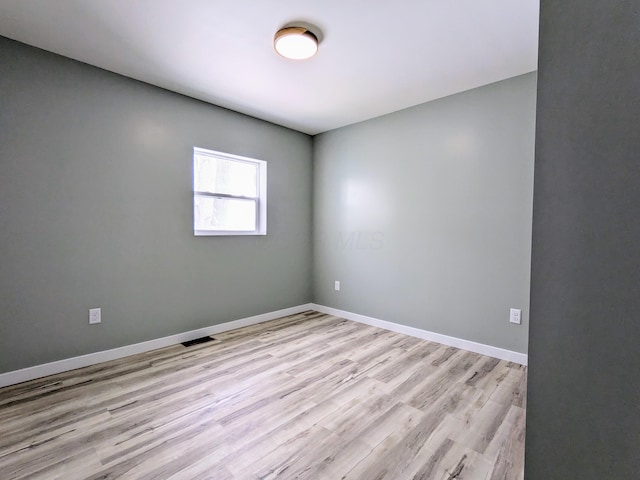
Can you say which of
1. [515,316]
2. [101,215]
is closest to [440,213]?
[515,316]

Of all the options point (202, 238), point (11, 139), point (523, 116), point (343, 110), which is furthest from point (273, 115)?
point (523, 116)

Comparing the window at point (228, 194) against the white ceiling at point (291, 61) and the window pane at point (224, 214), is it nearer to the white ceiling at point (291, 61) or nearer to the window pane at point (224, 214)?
the window pane at point (224, 214)

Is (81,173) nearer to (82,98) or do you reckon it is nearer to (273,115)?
(82,98)

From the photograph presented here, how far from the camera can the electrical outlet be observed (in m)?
2.47

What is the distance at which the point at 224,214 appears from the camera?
346cm

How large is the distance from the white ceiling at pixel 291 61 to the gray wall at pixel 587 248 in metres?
1.57

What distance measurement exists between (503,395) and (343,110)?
312cm

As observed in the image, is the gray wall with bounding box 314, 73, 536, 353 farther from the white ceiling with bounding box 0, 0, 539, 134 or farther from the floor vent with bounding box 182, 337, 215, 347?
the floor vent with bounding box 182, 337, 215, 347

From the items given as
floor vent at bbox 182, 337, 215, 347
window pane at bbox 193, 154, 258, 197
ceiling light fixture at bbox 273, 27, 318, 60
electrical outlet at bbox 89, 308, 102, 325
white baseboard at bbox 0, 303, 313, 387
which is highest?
ceiling light fixture at bbox 273, 27, 318, 60

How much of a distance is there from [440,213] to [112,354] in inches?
135

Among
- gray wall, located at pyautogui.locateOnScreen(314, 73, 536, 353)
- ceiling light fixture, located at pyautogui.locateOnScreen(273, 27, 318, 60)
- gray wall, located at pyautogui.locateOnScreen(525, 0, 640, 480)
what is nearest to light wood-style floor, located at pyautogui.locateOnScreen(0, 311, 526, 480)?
gray wall, located at pyautogui.locateOnScreen(314, 73, 536, 353)

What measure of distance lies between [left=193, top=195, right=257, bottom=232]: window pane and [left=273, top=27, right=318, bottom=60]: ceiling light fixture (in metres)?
1.79

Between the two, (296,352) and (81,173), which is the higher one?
(81,173)

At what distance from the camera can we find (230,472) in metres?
1.38
